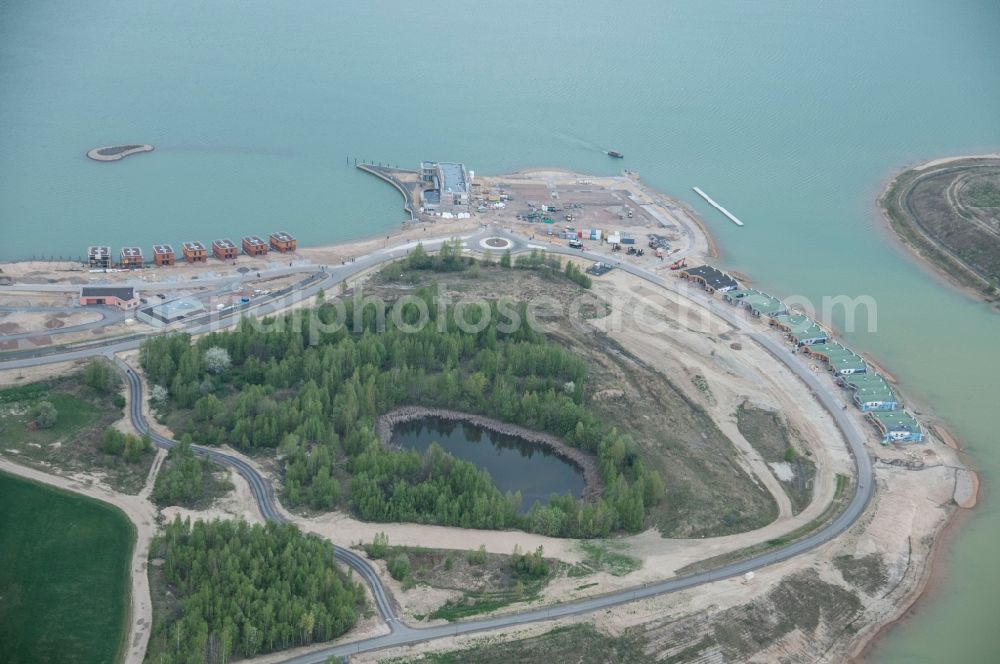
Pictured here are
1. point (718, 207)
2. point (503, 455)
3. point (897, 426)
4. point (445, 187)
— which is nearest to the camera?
point (503, 455)

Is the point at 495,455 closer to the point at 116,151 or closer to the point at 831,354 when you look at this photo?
the point at 831,354

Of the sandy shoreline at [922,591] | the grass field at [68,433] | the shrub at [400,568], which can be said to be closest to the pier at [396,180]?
the grass field at [68,433]

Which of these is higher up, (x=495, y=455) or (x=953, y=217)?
(x=953, y=217)

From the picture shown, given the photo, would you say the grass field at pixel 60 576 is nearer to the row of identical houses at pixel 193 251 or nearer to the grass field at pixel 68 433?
the grass field at pixel 68 433

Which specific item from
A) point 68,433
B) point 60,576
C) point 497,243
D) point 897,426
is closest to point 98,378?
point 68,433

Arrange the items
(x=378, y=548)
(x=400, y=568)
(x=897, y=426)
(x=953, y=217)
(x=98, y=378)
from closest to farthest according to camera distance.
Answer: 1. (x=400, y=568)
2. (x=378, y=548)
3. (x=98, y=378)
4. (x=897, y=426)
5. (x=953, y=217)

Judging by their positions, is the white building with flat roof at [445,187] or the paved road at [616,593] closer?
the paved road at [616,593]
